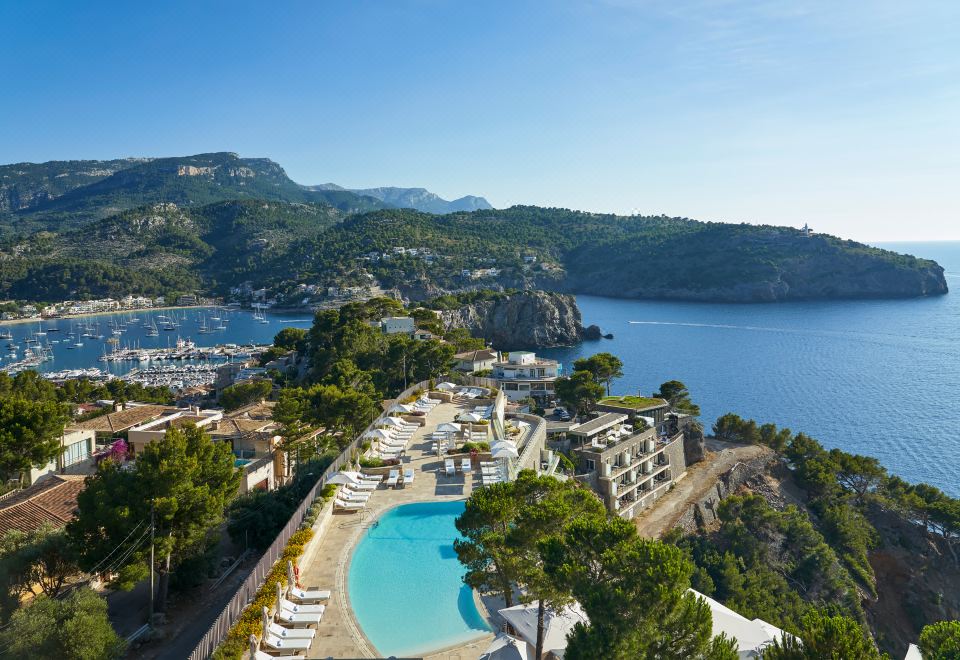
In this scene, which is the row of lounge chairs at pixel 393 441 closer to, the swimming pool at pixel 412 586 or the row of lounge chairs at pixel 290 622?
the swimming pool at pixel 412 586

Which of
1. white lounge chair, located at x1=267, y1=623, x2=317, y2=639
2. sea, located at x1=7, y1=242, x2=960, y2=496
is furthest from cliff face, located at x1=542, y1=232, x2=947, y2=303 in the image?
white lounge chair, located at x1=267, y1=623, x2=317, y2=639

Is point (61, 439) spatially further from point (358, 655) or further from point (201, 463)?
point (358, 655)

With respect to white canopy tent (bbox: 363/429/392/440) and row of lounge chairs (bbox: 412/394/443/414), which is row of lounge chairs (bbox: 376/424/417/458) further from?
row of lounge chairs (bbox: 412/394/443/414)

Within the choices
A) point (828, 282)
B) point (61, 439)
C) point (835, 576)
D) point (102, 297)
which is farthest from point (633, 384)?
point (102, 297)

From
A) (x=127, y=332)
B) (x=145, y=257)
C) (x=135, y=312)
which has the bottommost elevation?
(x=127, y=332)

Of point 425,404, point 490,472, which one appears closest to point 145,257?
point 425,404

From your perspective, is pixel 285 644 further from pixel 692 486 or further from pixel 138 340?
pixel 138 340
